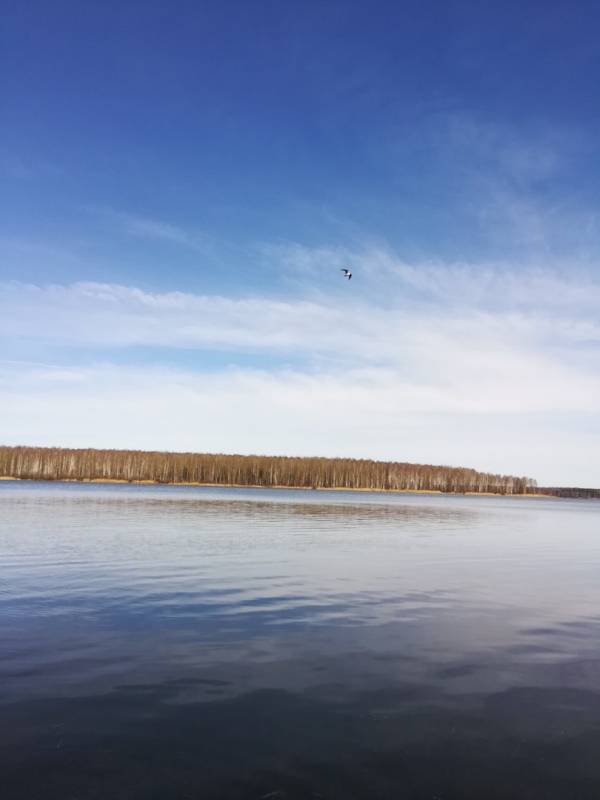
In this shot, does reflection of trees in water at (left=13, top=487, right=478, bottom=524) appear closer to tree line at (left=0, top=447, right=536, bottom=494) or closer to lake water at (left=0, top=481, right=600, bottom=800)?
lake water at (left=0, top=481, right=600, bottom=800)

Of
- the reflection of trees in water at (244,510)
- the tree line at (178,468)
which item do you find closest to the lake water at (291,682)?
the reflection of trees in water at (244,510)

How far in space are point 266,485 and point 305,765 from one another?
16228 cm

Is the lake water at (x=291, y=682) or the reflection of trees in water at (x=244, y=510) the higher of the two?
the lake water at (x=291, y=682)

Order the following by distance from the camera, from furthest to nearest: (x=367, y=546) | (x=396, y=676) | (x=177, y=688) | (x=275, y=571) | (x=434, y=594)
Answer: (x=367, y=546), (x=275, y=571), (x=434, y=594), (x=396, y=676), (x=177, y=688)

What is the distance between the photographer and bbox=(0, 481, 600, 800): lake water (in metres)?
6.87

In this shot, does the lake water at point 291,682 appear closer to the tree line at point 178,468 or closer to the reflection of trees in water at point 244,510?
the reflection of trees in water at point 244,510

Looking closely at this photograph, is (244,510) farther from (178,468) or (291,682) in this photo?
(178,468)

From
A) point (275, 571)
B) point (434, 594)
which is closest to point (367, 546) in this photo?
point (275, 571)

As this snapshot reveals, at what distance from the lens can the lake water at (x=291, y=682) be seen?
6.87 m

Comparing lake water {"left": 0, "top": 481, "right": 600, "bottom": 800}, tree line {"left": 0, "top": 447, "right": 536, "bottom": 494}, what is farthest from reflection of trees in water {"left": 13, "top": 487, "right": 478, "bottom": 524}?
tree line {"left": 0, "top": 447, "right": 536, "bottom": 494}

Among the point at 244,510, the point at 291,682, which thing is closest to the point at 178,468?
the point at 244,510

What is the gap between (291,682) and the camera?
10023mm

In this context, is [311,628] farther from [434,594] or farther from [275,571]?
[275,571]

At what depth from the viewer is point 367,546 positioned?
3056cm
